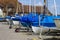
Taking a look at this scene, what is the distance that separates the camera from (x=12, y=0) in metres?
60.1

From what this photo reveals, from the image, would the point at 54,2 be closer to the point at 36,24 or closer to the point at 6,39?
the point at 36,24

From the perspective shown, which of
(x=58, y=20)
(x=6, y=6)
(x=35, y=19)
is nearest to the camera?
(x=58, y=20)

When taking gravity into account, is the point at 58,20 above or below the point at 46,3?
below

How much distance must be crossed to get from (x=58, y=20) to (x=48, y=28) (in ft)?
5.83

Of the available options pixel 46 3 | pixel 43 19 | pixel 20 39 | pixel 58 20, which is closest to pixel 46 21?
pixel 43 19

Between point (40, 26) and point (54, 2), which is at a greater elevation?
point (54, 2)

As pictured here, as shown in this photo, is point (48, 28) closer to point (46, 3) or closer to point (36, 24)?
point (36, 24)

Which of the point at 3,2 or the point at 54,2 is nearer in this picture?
the point at 54,2

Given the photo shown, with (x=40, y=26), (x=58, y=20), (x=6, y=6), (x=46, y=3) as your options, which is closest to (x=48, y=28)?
(x=40, y=26)

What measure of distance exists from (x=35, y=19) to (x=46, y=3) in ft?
6.32

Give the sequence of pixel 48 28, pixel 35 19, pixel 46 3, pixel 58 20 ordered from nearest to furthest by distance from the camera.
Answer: pixel 58 20
pixel 48 28
pixel 46 3
pixel 35 19

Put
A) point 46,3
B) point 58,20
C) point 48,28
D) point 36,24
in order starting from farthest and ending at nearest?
point 46,3, point 36,24, point 48,28, point 58,20

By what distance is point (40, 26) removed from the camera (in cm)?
1554

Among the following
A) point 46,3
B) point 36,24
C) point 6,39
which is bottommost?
point 6,39
